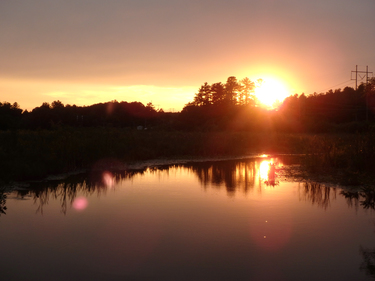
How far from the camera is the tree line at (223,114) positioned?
45.6 m

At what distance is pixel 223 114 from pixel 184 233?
56122 millimetres

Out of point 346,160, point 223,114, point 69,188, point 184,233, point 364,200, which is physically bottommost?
point 184,233

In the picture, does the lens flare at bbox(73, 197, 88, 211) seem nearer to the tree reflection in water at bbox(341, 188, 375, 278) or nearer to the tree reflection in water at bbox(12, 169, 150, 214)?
the tree reflection in water at bbox(12, 169, 150, 214)

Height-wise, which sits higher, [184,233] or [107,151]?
[107,151]

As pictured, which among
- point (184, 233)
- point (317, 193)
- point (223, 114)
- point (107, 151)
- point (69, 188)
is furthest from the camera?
point (223, 114)

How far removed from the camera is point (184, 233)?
7.12 meters

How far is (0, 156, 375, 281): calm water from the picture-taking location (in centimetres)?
541

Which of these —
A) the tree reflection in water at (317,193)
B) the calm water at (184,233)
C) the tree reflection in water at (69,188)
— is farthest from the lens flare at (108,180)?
the tree reflection in water at (317,193)

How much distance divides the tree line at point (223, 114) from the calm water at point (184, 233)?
29.7 m

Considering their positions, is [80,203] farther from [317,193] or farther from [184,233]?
[317,193]

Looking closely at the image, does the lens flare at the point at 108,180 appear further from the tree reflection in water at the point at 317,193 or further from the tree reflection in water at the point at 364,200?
the tree reflection in water at the point at 364,200

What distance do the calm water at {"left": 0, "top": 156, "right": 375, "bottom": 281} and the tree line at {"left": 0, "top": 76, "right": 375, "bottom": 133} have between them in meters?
29.7

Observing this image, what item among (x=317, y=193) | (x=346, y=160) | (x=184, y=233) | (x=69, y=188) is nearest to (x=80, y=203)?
(x=69, y=188)

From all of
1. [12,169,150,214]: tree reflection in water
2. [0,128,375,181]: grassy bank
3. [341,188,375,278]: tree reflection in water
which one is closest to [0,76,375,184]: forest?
[0,128,375,181]: grassy bank
